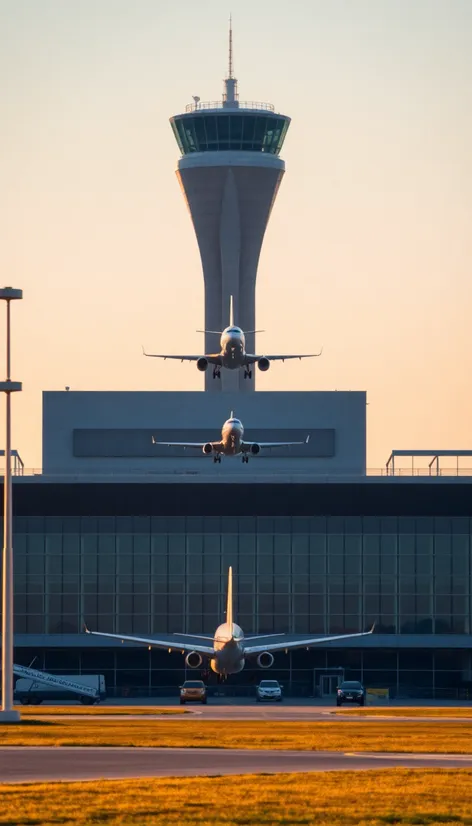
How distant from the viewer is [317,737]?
5481cm

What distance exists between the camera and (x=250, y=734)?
56719 millimetres

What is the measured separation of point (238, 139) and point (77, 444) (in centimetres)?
4207

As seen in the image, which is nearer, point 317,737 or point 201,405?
point 317,737

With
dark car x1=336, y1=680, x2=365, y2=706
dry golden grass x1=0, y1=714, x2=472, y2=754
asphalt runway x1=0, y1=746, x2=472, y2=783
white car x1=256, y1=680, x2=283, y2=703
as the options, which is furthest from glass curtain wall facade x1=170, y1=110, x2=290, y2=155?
asphalt runway x1=0, y1=746, x2=472, y2=783

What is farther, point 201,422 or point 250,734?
point 201,422

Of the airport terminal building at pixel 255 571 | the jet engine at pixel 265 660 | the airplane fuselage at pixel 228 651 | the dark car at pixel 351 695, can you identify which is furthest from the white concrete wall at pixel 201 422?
the airplane fuselage at pixel 228 651

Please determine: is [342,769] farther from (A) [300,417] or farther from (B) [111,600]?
(A) [300,417]

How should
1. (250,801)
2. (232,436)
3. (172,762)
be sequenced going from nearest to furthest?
1. (250,801)
2. (172,762)
3. (232,436)

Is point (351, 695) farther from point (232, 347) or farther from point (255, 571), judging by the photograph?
point (255, 571)

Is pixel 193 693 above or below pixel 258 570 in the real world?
below

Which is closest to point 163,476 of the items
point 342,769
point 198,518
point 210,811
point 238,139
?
point 198,518

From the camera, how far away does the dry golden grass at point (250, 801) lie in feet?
93.1

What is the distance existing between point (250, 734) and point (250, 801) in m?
26.3

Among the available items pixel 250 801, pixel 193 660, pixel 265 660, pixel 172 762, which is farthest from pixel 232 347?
pixel 250 801
